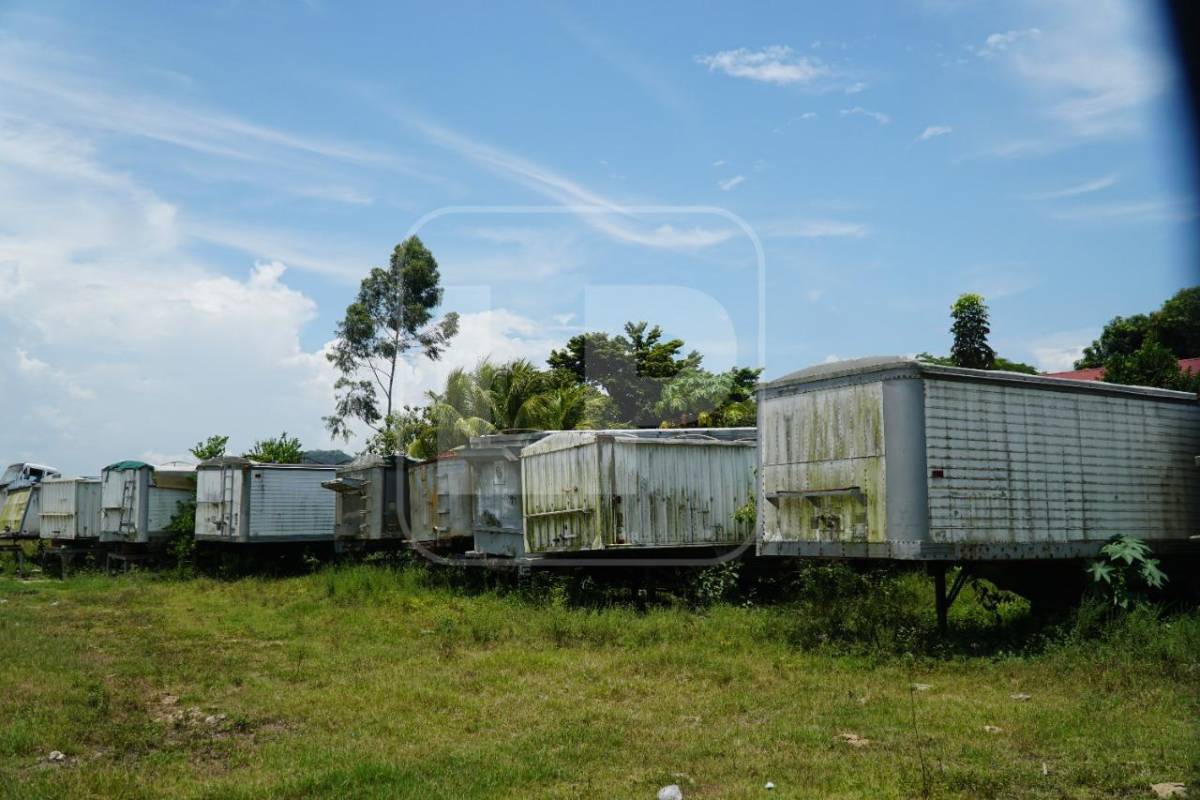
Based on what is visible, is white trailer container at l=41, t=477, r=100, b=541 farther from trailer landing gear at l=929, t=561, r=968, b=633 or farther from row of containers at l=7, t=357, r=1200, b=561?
trailer landing gear at l=929, t=561, r=968, b=633

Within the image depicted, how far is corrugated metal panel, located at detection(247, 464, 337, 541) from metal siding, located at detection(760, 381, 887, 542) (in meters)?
16.1

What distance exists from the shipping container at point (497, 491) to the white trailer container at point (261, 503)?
848 cm

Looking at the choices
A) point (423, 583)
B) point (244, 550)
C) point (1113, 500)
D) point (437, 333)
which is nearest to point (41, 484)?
point (244, 550)

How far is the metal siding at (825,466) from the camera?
33.8ft

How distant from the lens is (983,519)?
1023 cm

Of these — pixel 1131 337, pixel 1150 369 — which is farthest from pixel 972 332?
pixel 1131 337

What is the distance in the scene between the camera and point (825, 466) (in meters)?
10.9

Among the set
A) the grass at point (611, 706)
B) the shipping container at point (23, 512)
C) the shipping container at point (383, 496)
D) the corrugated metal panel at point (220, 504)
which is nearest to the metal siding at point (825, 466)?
the grass at point (611, 706)

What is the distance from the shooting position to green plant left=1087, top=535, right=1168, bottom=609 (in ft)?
34.6

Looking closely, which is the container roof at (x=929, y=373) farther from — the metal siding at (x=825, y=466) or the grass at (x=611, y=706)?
the grass at (x=611, y=706)

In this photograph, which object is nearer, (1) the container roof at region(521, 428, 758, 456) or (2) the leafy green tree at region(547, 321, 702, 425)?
(1) the container roof at region(521, 428, 758, 456)

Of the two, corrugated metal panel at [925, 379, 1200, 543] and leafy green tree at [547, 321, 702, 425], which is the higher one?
leafy green tree at [547, 321, 702, 425]

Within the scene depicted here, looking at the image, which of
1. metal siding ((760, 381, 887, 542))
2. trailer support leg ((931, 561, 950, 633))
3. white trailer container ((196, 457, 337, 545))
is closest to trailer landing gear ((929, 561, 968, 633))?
trailer support leg ((931, 561, 950, 633))

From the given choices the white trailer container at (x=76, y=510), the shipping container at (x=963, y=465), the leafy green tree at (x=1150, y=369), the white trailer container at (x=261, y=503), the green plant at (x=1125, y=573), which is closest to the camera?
the shipping container at (x=963, y=465)
